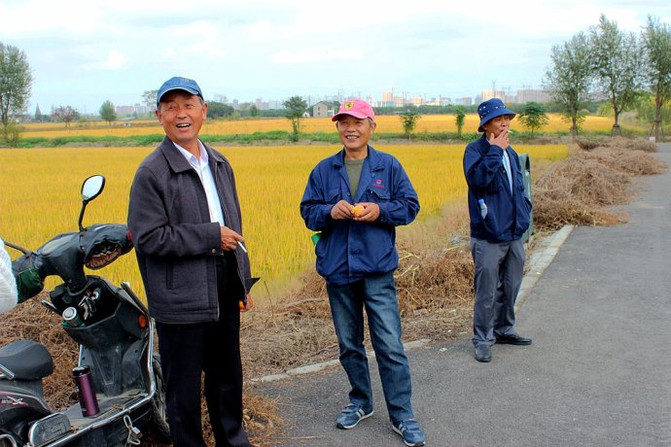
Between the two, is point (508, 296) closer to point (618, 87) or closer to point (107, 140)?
point (618, 87)

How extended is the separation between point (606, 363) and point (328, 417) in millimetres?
2026

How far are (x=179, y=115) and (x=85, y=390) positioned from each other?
4.31ft

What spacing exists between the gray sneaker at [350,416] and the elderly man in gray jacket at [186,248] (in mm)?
893

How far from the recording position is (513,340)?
496 cm

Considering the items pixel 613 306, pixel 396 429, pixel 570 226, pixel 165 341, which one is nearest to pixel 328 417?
pixel 396 429

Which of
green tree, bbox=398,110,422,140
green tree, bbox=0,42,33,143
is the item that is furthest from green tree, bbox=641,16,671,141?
green tree, bbox=0,42,33,143

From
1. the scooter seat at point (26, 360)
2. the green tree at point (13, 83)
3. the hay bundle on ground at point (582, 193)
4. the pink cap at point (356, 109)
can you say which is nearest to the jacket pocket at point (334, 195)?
the pink cap at point (356, 109)

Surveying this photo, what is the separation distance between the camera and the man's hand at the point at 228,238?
295 centimetres

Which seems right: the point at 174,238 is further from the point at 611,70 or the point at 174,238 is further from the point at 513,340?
the point at 611,70

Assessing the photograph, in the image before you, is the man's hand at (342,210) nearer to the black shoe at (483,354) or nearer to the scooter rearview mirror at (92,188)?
the scooter rearview mirror at (92,188)

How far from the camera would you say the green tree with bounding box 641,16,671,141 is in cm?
3741

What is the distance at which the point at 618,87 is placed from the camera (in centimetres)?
3775

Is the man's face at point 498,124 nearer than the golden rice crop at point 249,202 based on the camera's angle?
Yes

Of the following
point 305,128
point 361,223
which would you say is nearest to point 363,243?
point 361,223
